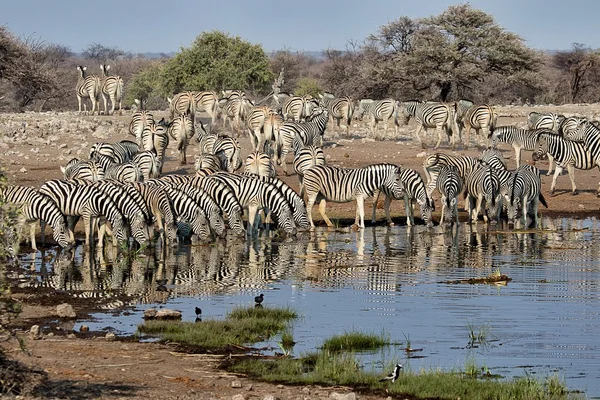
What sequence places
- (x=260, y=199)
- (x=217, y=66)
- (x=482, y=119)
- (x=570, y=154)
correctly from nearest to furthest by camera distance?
(x=260, y=199) < (x=570, y=154) < (x=482, y=119) < (x=217, y=66)

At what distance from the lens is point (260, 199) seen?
1798 cm

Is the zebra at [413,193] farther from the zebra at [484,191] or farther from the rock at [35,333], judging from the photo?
the rock at [35,333]

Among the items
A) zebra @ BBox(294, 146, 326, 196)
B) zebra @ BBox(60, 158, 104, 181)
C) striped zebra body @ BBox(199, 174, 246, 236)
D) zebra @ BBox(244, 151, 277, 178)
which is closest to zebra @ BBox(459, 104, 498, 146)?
zebra @ BBox(294, 146, 326, 196)

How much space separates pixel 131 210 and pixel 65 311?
5.36 meters

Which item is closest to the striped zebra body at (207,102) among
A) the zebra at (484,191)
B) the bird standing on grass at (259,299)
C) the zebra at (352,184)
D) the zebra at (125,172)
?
the zebra at (125,172)

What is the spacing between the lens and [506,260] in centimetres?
1535

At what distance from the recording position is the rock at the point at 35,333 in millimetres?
9673

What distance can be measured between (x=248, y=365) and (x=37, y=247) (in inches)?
333

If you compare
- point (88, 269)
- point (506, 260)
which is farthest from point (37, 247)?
point (506, 260)

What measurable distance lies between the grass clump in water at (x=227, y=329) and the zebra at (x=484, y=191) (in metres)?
9.08

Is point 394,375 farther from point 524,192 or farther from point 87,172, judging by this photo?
point 87,172

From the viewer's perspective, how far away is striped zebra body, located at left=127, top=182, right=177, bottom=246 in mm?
16516

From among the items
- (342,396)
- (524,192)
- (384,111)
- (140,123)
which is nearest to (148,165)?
(140,123)

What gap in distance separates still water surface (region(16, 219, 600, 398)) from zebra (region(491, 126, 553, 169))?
6.50 m
